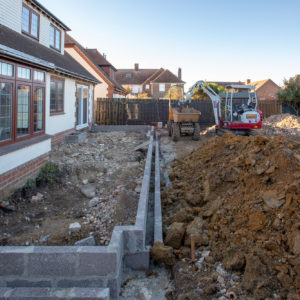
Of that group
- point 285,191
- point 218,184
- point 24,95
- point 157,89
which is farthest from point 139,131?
point 157,89

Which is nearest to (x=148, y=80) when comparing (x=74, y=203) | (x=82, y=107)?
(x=82, y=107)

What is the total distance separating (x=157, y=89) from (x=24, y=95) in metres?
51.4

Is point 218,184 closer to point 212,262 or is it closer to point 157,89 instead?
point 212,262

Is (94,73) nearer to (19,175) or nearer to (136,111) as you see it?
(136,111)

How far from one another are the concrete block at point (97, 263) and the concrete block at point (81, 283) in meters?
0.08

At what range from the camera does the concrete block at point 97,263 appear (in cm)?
383

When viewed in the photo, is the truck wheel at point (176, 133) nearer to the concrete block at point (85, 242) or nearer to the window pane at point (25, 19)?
the window pane at point (25, 19)

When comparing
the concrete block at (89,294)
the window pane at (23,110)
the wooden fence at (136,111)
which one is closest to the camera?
the concrete block at (89,294)

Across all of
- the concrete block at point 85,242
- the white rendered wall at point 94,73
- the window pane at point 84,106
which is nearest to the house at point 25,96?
the concrete block at point 85,242

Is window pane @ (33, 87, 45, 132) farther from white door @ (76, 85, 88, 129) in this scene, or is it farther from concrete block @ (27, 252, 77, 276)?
white door @ (76, 85, 88, 129)

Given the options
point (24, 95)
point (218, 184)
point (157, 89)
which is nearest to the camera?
point (218, 184)

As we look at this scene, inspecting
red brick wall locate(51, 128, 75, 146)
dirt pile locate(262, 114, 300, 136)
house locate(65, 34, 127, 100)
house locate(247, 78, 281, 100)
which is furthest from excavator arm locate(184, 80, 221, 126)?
house locate(247, 78, 281, 100)

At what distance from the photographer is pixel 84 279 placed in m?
3.86

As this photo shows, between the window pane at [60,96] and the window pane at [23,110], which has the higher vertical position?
the window pane at [60,96]
